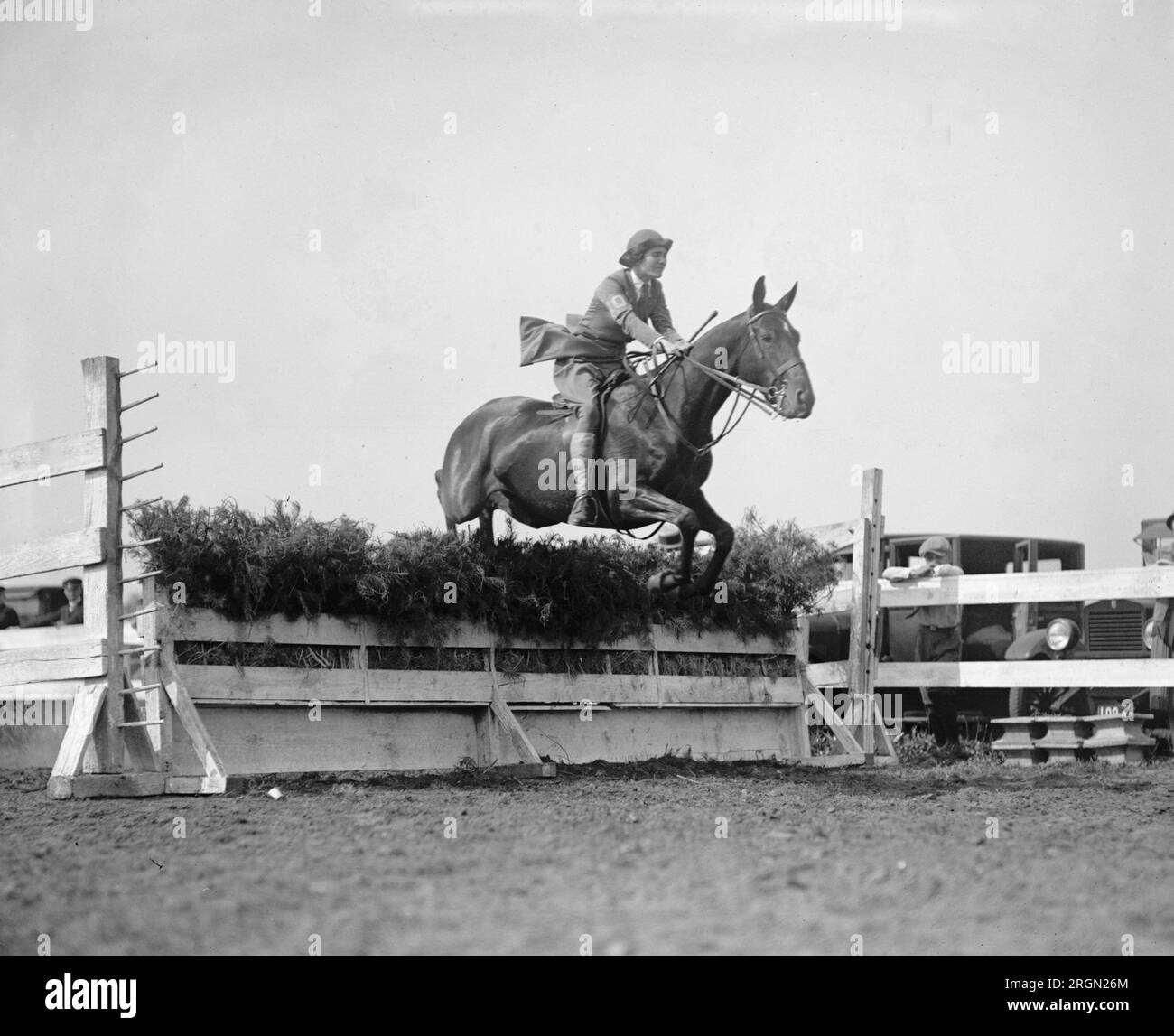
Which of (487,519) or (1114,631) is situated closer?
(487,519)

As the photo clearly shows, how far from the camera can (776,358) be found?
8.51m

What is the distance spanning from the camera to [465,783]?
7.77 metres

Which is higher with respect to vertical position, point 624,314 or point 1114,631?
point 624,314

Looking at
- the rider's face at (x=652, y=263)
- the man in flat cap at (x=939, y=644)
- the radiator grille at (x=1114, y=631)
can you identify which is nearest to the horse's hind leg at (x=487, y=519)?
the rider's face at (x=652, y=263)

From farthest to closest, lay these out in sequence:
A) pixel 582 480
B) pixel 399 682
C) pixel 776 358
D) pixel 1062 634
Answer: pixel 1062 634, pixel 582 480, pixel 776 358, pixel 399 682

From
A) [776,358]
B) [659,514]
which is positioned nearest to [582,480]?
[659,514]

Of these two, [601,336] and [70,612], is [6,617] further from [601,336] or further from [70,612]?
[601,336]

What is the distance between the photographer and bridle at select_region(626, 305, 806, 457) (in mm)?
8445

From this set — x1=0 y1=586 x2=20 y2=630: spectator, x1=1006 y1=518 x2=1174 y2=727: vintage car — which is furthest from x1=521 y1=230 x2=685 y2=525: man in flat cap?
x1=0 y1=586 x2=20 y2=630: spectator

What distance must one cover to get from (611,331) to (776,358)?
1254mm

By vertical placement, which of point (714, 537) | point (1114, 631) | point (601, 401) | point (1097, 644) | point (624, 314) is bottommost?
point (1097, 644)

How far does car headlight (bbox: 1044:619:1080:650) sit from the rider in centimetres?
379

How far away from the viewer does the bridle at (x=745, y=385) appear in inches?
332
